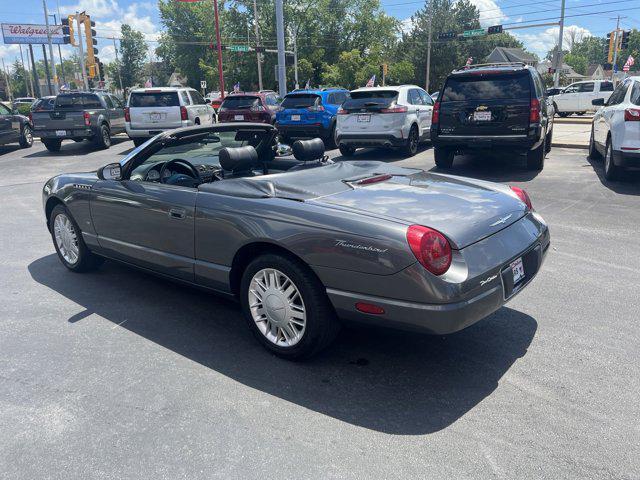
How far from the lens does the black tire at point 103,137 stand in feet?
55.9

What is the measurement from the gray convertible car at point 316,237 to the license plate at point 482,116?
5698 mm

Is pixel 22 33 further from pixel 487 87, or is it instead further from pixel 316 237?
pixel 316 237

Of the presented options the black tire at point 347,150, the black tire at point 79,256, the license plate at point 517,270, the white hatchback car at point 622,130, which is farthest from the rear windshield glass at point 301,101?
the license plate at point 517,270

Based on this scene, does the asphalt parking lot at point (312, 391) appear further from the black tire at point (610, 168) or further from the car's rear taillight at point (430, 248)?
the black tire at point (610, 168)

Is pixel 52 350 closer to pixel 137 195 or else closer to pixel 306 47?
pixel 137 195

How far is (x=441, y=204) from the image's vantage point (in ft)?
11.3

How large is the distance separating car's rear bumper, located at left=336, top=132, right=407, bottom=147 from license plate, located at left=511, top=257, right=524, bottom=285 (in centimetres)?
942

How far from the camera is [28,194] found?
1015cm

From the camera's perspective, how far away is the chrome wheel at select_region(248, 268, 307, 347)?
3.40 m

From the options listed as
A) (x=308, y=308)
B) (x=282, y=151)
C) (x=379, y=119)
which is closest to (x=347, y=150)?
(x=379, y=119)

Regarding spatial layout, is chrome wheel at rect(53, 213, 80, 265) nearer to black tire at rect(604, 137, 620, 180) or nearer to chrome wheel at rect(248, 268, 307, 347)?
chrome wheel at rect(248, 268, 307, 347)

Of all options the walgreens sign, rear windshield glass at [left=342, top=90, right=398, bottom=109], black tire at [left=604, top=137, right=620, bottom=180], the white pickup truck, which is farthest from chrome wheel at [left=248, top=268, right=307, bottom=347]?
the walgreens sign

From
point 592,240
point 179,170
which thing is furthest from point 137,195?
point 592,240

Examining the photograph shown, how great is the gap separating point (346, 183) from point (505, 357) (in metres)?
1.58
